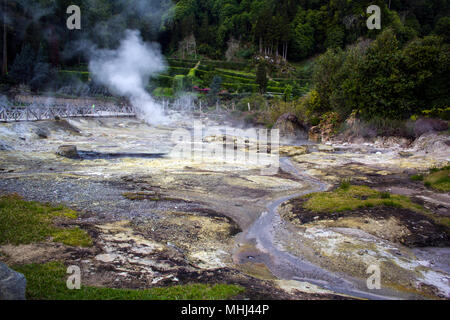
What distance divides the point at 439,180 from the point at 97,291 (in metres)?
16.8

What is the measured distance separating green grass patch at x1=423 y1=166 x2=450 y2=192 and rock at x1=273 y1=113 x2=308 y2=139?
22.1m

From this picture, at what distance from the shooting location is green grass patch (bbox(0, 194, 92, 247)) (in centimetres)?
818

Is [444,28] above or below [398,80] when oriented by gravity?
above

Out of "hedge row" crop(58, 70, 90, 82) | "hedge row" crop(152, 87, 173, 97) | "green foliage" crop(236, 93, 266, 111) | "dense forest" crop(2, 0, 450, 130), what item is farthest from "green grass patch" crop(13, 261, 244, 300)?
"hedge row" crop(58, 70, 90, 82)

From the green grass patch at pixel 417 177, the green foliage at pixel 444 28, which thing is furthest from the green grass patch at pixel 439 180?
the green foliage at pixel 444 28

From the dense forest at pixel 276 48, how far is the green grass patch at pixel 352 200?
19775 mm

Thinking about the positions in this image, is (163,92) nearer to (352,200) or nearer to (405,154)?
(405,154)

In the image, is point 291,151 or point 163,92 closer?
point 291,151

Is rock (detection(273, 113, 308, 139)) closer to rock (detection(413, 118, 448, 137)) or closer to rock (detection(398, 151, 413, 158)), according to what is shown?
rock (detection(413, 118, 448, 137))

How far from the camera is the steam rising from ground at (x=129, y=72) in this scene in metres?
53.9

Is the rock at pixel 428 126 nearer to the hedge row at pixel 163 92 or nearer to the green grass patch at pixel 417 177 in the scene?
the green grass patch at pixel 417 177

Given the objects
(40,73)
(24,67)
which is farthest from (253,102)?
(24,67)

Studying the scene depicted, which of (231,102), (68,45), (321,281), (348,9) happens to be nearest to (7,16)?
(68,45)

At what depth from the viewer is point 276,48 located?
76438mm
